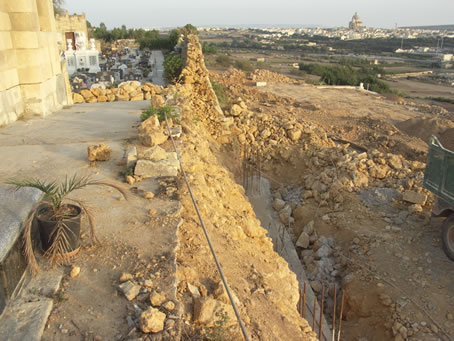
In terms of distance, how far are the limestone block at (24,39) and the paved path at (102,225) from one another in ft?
5.53

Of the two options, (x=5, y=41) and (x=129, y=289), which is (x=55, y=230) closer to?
(x=129, y=289)

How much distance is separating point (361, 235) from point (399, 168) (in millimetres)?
2875

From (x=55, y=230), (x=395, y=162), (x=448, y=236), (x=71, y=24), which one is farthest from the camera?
(x=71, y=24)

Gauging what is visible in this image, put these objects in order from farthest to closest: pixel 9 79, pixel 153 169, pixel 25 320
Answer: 1. pixel 9 79
2. pixel 153 169
3. pixel 25 320

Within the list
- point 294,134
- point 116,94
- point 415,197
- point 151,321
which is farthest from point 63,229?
point 294,134

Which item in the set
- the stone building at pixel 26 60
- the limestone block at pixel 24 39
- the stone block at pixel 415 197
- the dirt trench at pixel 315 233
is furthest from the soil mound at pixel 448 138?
the limestone block at pixel 24 39

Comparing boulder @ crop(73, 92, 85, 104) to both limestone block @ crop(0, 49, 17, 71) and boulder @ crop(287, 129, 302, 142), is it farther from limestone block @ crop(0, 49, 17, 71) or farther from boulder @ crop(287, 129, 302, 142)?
boulder @ crop(287, 129, 302, 142)

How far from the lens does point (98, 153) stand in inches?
238

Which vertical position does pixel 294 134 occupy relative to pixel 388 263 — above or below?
above

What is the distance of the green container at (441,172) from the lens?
6.14 meters

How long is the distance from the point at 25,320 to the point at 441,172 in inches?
240

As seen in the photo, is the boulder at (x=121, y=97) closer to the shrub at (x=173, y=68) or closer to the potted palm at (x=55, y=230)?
the shrub at (x=173, y=68)

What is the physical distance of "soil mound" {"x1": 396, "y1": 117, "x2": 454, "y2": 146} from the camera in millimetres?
13750

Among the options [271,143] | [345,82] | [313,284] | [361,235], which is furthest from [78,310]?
[345,82]
